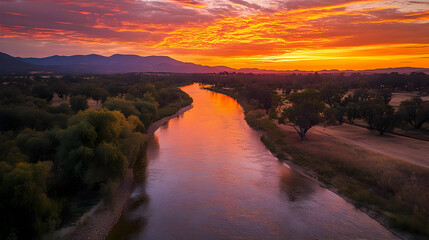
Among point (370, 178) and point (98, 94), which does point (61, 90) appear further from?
point (370, 178)

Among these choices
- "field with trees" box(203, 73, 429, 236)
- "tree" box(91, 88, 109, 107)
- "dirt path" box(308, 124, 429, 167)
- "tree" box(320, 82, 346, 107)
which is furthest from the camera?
"tree" box(91, 88, 109, 107)

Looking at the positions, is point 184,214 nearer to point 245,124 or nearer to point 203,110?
point 245,124

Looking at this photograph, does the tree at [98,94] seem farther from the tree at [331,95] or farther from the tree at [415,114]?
the tree at [415,114]

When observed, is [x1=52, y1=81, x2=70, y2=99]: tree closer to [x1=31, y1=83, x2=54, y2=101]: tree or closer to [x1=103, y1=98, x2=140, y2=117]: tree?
[x1=31, y1=83, x2=54, y2=101]: tree

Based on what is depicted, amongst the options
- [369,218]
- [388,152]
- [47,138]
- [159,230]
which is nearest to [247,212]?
[159,230]

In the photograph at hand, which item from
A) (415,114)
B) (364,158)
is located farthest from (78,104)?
(415,114)

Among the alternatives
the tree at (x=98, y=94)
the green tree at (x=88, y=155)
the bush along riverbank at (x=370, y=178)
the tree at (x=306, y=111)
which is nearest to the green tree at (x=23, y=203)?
the green tree at (x=88, y=155)

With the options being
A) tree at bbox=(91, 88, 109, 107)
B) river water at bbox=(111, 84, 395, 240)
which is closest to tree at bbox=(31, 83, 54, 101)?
tree at bbox=(91, 88, 109, 107)
